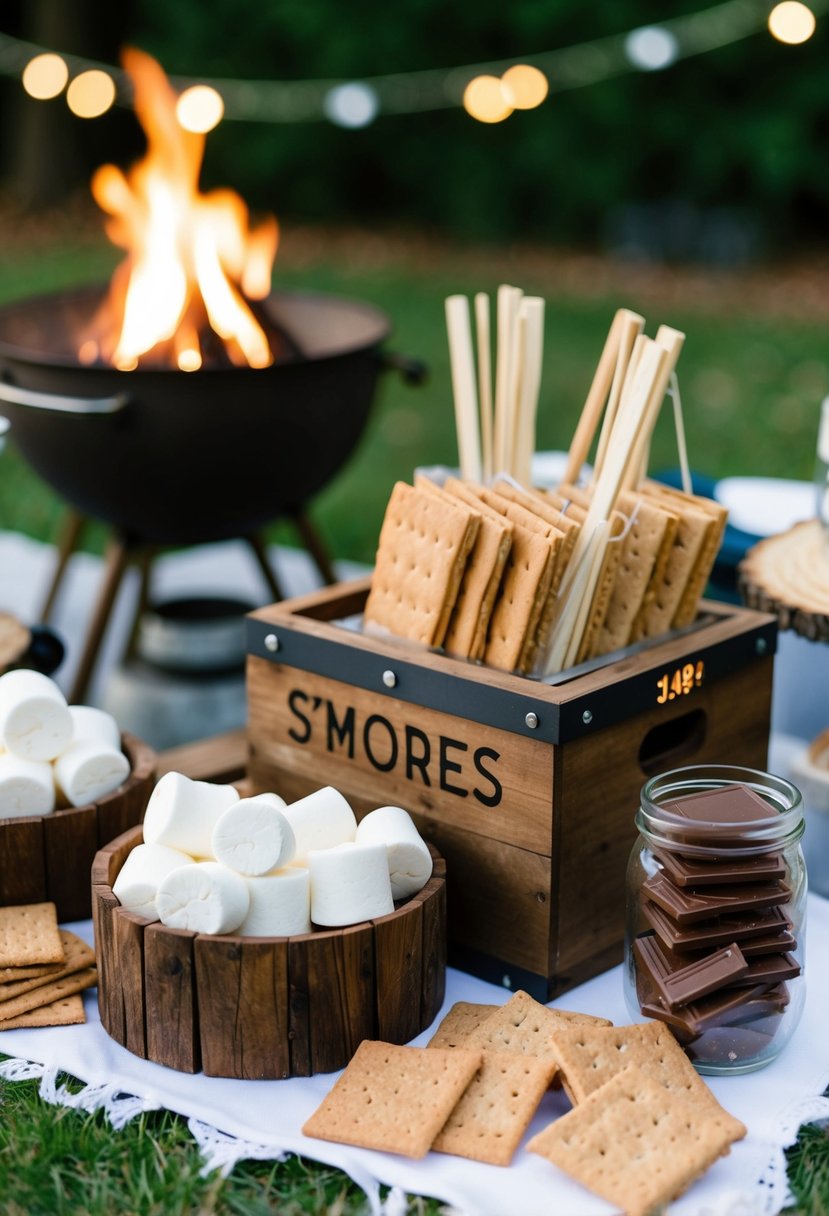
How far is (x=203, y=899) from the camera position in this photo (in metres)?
1.52

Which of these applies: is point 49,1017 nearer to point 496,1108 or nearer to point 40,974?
point 40,974

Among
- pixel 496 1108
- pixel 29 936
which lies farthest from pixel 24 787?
pixel 496 1108

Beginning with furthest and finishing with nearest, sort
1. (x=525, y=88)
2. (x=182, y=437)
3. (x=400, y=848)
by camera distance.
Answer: (x=525, y=88), (x=182, y=437), (x=400, y=848)

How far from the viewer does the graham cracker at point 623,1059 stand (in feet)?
4.90

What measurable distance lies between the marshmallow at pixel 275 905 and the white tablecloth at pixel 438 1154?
18 centimetres

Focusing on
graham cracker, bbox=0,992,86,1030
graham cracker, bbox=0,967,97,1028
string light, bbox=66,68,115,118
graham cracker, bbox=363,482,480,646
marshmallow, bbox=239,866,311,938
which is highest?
string light, bbox=66,68,115,118

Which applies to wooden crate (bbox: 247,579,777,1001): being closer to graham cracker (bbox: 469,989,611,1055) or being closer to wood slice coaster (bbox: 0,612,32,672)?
graham cracker (bbox: 469,989,611,1055)

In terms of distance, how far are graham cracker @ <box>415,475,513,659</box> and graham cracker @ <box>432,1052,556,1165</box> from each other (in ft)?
1.68

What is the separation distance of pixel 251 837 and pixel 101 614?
1.15m

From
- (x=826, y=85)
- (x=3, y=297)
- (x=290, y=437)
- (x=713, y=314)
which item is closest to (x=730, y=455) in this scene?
(x=713, y=314)

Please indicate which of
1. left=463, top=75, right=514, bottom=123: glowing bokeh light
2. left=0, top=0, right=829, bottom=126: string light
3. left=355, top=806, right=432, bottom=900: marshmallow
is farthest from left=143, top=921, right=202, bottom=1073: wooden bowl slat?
left=0, top=0, right=829, bottom=126: string light

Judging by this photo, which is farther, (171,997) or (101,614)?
(101,614)

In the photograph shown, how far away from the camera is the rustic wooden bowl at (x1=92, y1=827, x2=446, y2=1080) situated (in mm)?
1524

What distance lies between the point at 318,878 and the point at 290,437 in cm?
111
